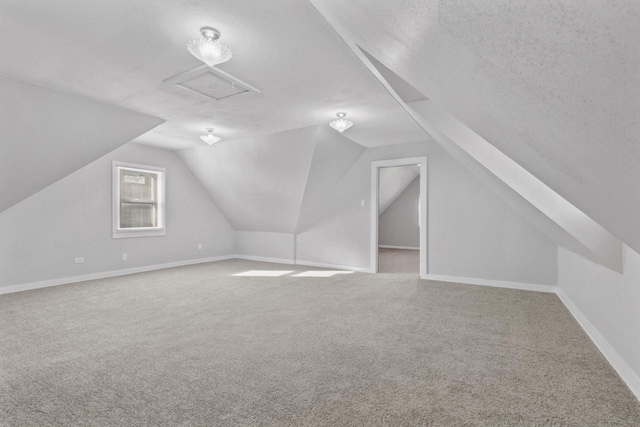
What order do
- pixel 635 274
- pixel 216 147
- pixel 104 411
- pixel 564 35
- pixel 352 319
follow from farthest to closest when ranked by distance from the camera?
pixel 216 147 < pixel 352 319 < pixel 635 274 < pixel 104 411 < pixel 564 35

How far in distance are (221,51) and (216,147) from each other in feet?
12.6

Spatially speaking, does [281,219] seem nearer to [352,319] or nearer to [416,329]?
[352,319]

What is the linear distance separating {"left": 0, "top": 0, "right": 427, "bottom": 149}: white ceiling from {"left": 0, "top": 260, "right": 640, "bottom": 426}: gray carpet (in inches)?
94.2

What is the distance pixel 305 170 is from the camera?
565 cm

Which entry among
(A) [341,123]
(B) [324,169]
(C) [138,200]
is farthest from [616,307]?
(C) [138,200]

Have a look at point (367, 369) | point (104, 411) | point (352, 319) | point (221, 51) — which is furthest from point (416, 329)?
point (221, 51)

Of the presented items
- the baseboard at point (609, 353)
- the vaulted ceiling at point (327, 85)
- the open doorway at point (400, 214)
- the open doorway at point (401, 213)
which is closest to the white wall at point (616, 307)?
the baseboard at point (609, 353)

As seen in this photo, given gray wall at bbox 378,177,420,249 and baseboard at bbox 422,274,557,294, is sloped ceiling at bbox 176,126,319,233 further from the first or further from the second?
gray wall at bbox 378,177,420,249

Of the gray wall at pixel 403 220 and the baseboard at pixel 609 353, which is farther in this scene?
the gray wall at pixel 403 220

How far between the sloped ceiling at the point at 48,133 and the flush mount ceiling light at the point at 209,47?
219 centimetres

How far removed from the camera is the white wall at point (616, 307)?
6.79 feet

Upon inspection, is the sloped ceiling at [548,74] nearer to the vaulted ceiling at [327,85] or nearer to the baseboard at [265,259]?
the vaulted ceiling at [327,85]

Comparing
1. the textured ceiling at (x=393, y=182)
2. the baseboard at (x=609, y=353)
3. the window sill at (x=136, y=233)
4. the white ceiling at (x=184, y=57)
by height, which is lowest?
the baseboard at (x=609, y=353)

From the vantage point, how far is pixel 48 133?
381 centimetres
